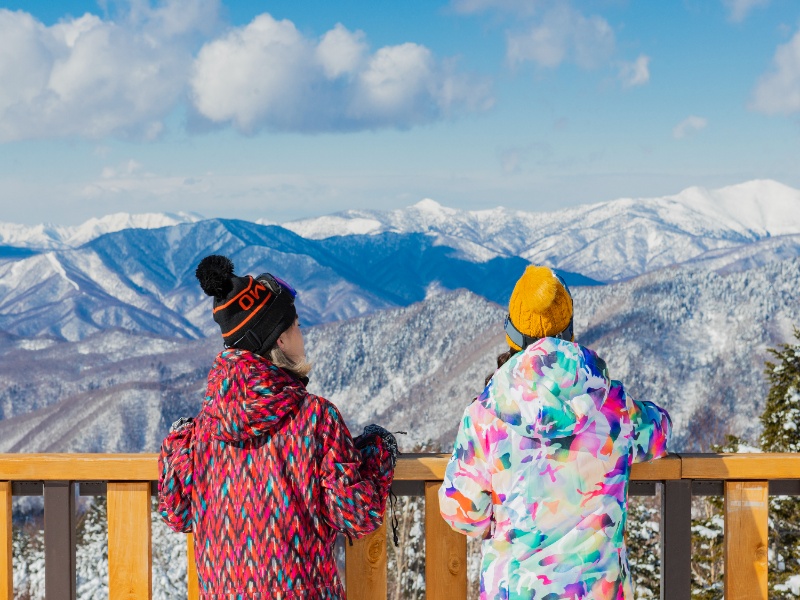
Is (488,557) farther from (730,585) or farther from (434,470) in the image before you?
(730,585)

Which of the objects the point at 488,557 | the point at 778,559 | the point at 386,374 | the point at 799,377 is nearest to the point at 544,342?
the point at 488,557

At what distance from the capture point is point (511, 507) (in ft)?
7.48

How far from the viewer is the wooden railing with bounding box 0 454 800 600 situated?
102 inches

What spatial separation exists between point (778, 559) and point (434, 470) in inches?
635

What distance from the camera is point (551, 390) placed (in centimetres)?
216

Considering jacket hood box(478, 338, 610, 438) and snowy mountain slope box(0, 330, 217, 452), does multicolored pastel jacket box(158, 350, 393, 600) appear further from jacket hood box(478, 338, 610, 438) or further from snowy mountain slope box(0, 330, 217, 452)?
snowy mountain slope box(0, 330, 217, 452)

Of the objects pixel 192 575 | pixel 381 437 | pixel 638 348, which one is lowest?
pixel 192 575

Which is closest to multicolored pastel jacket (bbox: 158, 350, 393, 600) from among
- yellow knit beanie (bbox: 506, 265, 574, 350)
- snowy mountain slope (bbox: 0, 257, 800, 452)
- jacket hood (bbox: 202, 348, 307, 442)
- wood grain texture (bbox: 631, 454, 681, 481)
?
jacket hood (bbox: 202, 348, 307, 442)

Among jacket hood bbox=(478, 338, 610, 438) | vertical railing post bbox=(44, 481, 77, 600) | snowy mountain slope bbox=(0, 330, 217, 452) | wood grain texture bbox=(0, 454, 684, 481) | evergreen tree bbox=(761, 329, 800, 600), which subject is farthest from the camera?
snowy mountain slope bbox=(0, 330, 217, 452)

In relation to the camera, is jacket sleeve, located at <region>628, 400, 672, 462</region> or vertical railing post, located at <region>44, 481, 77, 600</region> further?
vertical railing post, located at <region>44, 481, 77, 600</region>

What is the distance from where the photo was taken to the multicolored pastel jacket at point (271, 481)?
86.0 inches

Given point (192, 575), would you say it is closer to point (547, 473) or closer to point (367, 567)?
point (367, 567)

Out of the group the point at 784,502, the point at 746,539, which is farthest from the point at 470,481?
the point at 784,502

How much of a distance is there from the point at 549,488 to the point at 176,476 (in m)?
1.07
